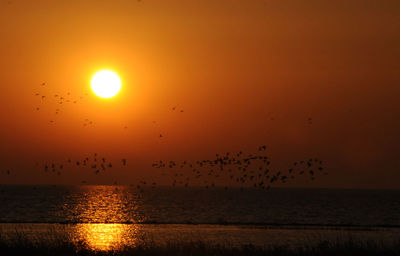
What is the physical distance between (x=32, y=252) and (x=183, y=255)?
316 inches

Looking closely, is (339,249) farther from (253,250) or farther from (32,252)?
(32,252)

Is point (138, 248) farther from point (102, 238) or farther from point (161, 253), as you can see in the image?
point (102, 238)

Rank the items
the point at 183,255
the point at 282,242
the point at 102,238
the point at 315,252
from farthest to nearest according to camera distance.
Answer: the point at 102,238 → the point at 282,242 → the point at 315,252 → the point at 183,255

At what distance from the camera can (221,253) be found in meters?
34.9

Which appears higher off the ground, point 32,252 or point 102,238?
point 32,252

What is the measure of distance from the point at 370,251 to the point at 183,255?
10385 millimetres

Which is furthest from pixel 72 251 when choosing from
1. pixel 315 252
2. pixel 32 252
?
pixel 315 252

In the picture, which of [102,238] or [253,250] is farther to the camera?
[102,238]

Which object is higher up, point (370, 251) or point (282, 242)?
point (370, 251)

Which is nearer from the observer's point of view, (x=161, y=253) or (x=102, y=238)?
(x=161, y=253)

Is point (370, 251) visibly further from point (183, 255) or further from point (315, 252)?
point (183, 255)

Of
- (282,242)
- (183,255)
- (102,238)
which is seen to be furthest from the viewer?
(102,238)

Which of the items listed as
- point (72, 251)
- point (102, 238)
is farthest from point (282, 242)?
point (72, 251)

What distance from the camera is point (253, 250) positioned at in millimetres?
35875
